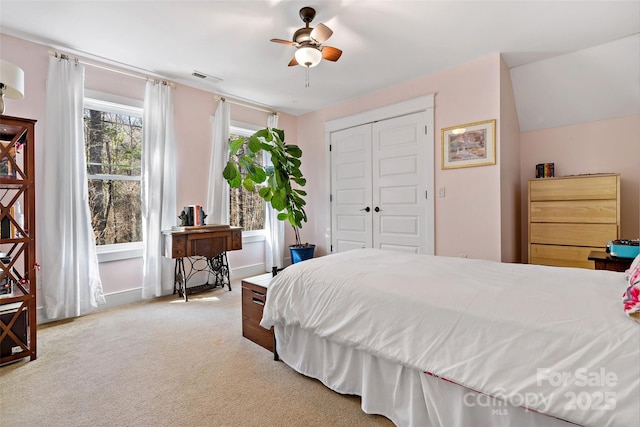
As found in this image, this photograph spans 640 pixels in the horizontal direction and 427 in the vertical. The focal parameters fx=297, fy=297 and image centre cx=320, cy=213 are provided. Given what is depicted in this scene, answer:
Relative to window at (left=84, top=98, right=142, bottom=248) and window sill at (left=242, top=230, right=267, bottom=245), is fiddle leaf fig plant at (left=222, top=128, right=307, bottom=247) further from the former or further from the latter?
window at (left=84, top=98, right=142, bottom=248)

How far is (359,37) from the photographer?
278cm

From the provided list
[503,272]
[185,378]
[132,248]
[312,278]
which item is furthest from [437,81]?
[132,248]

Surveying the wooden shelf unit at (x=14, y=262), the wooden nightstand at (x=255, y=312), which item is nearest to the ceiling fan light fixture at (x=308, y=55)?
the wooden nightstand at (x=255, y=312)

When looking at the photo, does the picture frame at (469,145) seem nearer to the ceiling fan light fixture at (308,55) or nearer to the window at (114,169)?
the ceiling fan light fixture at (308,55)

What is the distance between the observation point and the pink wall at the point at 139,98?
9.00 ft

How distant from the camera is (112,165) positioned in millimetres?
3396

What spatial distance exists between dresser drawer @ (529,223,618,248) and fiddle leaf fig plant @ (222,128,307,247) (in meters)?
3.01

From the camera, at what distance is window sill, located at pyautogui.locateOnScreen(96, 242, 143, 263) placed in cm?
323

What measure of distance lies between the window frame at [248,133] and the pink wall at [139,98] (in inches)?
2.9

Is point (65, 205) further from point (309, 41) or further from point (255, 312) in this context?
point (309, 41)

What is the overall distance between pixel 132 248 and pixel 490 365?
145 inches

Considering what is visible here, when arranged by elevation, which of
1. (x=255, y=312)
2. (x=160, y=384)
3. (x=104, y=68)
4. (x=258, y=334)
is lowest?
(x=160, y=384)

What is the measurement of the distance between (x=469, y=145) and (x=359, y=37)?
1.70 m

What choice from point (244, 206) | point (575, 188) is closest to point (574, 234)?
point (575, 188)
